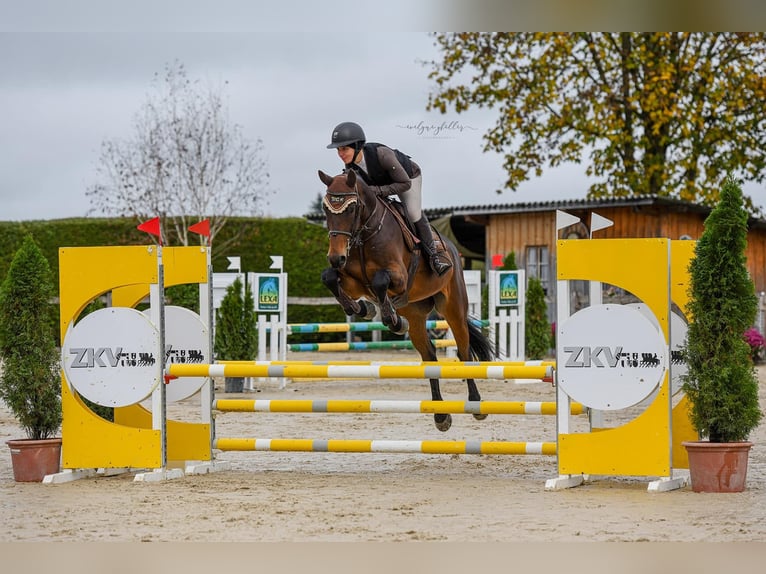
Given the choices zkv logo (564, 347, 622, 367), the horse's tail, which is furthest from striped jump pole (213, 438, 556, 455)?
the horse's tail

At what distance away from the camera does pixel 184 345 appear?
18.3 feet

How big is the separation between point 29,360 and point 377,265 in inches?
72.2

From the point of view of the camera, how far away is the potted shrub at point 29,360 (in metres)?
5.20

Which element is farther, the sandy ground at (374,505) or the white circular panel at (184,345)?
the white circular panel at (184,345)

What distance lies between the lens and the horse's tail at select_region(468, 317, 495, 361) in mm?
6234

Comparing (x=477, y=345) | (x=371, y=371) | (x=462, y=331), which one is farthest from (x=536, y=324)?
(x=371, y=371)

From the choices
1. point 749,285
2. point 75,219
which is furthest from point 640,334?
point 75,219

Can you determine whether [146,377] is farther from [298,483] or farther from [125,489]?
[298,483]

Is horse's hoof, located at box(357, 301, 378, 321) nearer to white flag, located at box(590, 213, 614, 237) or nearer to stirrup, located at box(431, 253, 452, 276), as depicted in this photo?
stirrup, located at box(431, 253, 452, 276)

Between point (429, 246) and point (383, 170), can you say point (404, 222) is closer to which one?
point (429, 246)

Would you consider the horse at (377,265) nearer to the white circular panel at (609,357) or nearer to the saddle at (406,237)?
the saddle at (406,237)

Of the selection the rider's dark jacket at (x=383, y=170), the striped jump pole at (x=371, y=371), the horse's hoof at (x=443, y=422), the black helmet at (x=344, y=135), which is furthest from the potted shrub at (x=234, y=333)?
the black helmet at (x=344, y=135)

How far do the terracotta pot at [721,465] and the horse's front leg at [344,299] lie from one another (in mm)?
1752

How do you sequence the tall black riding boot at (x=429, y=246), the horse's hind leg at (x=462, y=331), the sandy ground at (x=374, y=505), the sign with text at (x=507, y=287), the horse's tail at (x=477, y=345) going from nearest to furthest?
1. the sandy ground at (x=374, y=505)
2. the tall black riding boot at (x=429, y=246)
3. the horse's hind leg at (x=462, y=331)
4. the horse's tail at (x=477, y=345)
5. the sign with text at (x=507, y=287)
